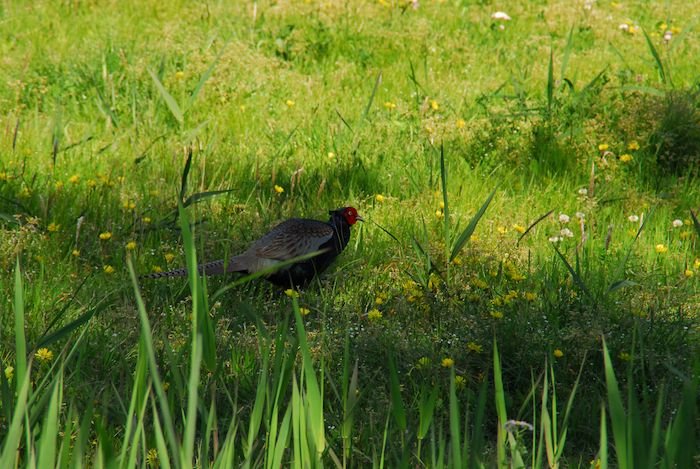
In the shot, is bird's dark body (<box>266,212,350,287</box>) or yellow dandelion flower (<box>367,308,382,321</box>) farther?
bird's dark body (<box>266,212,350,287</box>)

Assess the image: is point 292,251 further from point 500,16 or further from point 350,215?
point 500,16

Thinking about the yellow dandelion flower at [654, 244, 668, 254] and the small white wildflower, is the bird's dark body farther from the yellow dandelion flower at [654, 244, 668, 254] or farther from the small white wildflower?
the small white wildflower

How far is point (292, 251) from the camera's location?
13.5 feet

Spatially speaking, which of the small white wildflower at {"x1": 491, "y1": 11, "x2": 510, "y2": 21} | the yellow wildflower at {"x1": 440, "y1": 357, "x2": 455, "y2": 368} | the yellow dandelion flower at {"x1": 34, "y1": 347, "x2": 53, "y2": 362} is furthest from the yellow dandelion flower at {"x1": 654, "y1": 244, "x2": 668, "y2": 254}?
the small white wildflower at {"x1": 491, "y1": 11, "x2": 510, "y2": 21}

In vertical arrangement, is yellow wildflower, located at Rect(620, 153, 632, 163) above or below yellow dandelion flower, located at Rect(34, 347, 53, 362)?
above

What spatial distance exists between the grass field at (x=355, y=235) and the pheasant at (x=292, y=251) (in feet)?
0.41

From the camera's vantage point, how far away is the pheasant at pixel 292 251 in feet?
13.5

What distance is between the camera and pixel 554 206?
510 cm

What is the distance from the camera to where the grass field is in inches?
83.2

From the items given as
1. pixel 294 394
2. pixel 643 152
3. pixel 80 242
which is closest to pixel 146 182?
pixel 80 242

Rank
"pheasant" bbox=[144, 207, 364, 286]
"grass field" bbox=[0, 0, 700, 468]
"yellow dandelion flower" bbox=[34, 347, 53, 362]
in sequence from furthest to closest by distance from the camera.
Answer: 1. "pheasant" bbox=[144, 207, 364, 286]
2. "yellow dandelion flower" bbox=[34, 347, 53, 362]
3. "grass field" bbox=[0, 0, 700, 468]

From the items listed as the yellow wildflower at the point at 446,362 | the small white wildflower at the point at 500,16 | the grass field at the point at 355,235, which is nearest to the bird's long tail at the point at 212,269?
the grass field at the point at 355,235

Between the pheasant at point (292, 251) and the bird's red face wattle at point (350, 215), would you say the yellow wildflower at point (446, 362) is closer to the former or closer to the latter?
the pheasant at point (292, 251)

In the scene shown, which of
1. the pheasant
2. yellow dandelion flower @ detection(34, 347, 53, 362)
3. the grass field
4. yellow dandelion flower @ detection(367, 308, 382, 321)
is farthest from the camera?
the pheasant
